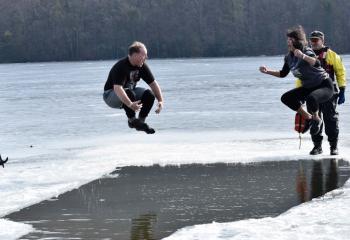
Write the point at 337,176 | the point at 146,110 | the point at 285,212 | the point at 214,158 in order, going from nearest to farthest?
the point at 285,212 < the point at 337,176 < the point at 146,110 < the point at 214,158

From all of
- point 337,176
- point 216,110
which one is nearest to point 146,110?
point 337,176

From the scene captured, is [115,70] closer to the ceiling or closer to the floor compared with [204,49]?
closer to the ceiling

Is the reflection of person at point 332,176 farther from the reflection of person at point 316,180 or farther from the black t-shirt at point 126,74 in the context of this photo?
the black t-shirt at point 126,74

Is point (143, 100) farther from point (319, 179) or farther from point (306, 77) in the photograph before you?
point (319, 179)

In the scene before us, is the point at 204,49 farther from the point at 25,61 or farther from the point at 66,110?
the point at 66,110

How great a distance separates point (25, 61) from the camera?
177750mm

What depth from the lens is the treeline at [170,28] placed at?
176375 millimetres

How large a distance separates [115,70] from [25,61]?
172138 millimetres

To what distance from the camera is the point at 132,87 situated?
1005cm

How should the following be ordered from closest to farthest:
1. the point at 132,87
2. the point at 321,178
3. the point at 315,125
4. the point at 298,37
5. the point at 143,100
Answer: the point at 321,178, the point at 132,87, the point at 143,100, the point at 298,37, the point at 315,125

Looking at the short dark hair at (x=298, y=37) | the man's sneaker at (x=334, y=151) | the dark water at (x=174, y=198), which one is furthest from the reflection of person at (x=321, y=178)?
the short dark hair at (x=298, y=37)

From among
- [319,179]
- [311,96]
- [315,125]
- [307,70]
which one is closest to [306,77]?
[307,70]

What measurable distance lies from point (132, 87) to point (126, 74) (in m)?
0.30

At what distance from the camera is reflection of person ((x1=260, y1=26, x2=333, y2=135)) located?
10367 mm
